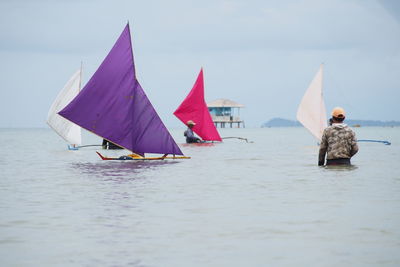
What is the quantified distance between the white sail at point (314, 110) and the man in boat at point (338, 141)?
86.5ft

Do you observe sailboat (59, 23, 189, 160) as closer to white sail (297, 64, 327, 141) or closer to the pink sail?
white sail (297, 64, 327, 141)

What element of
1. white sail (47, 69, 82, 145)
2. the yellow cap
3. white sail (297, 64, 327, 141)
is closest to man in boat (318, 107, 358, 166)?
the yellow cap

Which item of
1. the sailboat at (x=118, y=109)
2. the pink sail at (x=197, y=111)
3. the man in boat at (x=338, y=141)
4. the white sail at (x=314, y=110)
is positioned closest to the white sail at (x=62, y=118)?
the pink sail at (x=197, y=111)

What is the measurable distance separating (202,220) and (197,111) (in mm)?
36423

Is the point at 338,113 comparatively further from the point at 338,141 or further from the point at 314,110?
the point at 314,110

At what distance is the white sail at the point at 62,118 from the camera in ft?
121

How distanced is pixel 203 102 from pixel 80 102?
892 inches

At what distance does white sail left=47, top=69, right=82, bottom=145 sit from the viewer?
36.8 metres

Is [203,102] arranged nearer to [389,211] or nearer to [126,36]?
[126,36]

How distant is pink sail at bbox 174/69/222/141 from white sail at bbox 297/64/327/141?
6661mm

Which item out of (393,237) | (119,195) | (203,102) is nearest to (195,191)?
(119,195)

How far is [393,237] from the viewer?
9.45 meters

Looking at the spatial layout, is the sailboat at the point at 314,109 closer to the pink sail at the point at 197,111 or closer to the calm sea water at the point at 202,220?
the pink sail at the point at 197,111

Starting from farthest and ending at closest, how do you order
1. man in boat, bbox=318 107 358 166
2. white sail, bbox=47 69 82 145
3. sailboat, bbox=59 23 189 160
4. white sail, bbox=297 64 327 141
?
1. white sail, bbox=297 64 327 141
2. white sail, bbox=47 69 82 145
3. sailboat, bbox=59 23 189 160
4. man in boat, bbox=318 107 358 166
